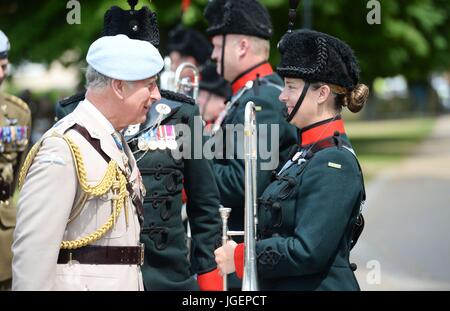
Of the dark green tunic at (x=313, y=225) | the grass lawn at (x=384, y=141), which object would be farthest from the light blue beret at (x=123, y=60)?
the grass lawn at (x=384, y=141)

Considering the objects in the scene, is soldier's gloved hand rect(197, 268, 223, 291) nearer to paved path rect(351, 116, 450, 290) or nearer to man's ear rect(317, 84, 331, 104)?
paved path rect(351, 116, 450, 290)

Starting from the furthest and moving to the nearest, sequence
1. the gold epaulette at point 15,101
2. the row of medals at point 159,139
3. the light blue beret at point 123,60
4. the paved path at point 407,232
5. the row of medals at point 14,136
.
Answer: the paved path at point 407,232, the gold epaulette at point 15,101, the row of medals at point 14,136, the row of medals at point 159,139, the light blue beret at point 123,60

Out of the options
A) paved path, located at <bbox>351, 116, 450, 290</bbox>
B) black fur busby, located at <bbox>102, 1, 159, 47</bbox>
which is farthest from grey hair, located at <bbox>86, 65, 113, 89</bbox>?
paved path, located at <bbox>351, 116, 450, 290</bbox>

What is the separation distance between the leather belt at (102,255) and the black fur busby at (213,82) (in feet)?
17.5

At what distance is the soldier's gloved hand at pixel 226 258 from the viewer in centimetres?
431

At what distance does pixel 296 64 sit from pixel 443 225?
385 inches

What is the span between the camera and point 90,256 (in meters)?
3.89

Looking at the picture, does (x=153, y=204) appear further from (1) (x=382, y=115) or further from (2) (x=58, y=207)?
(1) (x=382, y=115)

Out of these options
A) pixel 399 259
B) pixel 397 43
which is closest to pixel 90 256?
pixel 399 259

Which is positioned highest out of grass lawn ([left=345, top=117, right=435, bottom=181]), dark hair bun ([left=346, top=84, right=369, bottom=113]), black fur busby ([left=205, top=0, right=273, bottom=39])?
black fur busby ([left=205, top=0, right=273, bottom=39])

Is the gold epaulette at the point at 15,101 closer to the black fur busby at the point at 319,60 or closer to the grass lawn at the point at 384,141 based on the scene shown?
the black fur busby at the point at 319,60

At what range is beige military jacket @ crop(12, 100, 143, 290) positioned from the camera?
3678 millimetres

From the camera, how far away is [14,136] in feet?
20.9

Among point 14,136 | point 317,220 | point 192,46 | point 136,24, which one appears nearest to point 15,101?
point 14,136
